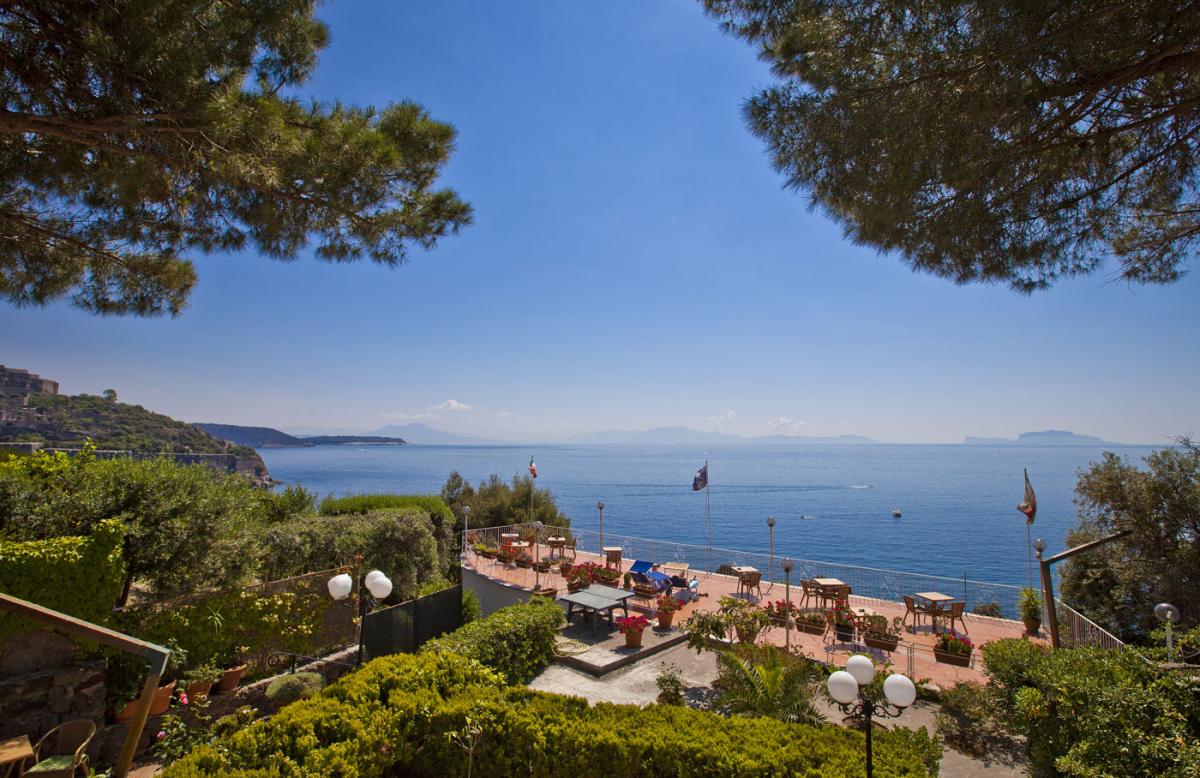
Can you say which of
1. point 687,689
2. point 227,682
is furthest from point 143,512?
point 687,689

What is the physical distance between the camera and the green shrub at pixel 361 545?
968 cm

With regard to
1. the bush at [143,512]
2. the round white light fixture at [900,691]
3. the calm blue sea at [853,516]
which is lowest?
the calm blue sea at [853,516]

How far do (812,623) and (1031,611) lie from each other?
5006mm

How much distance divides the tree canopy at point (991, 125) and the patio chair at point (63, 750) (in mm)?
9419

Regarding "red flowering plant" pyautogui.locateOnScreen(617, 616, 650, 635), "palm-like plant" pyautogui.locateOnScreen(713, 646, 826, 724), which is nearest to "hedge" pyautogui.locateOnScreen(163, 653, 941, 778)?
"palm-like plant" pyautogui.locateOnScreen(713, 646, 826, 724)

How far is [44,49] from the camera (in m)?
5.10

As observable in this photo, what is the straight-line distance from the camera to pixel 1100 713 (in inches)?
200

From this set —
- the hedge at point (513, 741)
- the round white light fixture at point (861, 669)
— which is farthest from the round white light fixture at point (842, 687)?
the hedge at point (513, 741)

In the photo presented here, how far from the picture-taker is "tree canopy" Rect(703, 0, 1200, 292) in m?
4.41

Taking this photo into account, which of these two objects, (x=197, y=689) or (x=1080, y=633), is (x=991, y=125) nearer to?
(x=1080, y=633)

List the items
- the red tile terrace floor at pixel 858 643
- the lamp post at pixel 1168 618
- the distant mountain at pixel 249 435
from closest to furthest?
1. the lamp post at pixel 1168 618
2. the red tile terrace floor at pixel 858 643
3. the distant mountain at pixel 249 435

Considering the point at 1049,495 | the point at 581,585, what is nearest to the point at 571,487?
the point at 1049,495

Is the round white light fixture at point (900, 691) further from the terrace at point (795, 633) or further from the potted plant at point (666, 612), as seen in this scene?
the potted plant at point (666, 612)

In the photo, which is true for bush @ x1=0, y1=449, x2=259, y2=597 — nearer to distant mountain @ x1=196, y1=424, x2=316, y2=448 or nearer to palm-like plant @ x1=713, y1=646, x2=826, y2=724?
palm-like plant @ x1=713, y1=646, x2=826, y2=724
